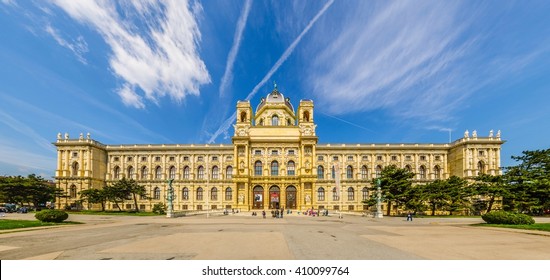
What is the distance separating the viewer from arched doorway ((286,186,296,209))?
248ft

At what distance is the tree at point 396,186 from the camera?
5247 cm

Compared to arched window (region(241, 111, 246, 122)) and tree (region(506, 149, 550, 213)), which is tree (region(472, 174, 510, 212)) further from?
→ arched window (region(241, 111, 246, 122))

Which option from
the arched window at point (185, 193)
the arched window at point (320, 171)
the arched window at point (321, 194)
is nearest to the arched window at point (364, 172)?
the arched window at point (320, 171)

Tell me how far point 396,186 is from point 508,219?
2333cm

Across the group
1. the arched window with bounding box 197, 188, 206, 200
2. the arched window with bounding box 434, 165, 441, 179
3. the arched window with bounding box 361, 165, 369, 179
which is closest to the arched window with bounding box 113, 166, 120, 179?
the arched window with bounding box 197, 188, 206, 200

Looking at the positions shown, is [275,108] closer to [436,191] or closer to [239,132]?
[239,132]

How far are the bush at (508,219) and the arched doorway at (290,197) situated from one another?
4757 centimetres

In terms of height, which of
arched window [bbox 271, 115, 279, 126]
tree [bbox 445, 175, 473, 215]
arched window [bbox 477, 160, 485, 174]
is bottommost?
tree [bbox 445, 175, 473, 215]

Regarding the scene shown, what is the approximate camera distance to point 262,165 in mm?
77812

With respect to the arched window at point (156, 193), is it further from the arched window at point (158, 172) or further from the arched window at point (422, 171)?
the arched window at point (422, 171)

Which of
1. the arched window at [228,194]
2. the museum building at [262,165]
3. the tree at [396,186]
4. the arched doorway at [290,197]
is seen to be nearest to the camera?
the tree at [396,186]

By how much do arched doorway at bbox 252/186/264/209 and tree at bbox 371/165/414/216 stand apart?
3057cm

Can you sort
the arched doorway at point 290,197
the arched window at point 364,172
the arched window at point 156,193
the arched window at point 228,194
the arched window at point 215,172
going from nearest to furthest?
the arched doorway at point 290,197 → the arched window at point 228,194 → the arched window at point 364,172 → the arched window at point 156,193 → the arched window at point 215,172

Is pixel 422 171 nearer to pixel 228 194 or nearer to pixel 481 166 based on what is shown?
pixel 481 166
